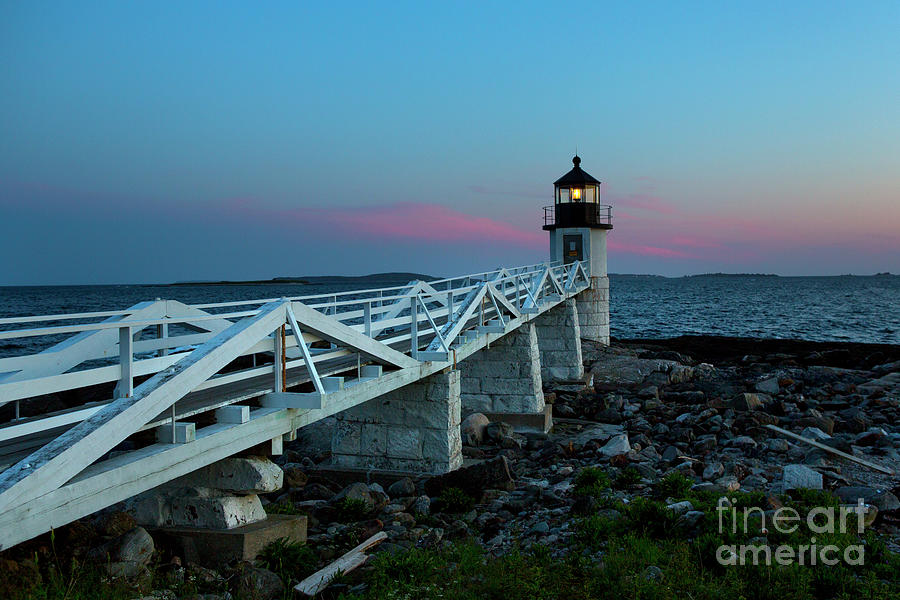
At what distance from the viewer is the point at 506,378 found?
16422 mm

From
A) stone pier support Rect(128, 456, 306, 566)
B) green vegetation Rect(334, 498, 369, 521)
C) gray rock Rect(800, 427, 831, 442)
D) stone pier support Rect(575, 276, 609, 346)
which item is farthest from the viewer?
stone pier support Rect(575, 276, 609, 346)

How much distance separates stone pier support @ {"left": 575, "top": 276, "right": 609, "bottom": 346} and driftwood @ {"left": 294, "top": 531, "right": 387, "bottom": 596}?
24314 millimetres

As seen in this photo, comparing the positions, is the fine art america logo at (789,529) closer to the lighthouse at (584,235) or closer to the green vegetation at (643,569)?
the green vegetation at (643,569)

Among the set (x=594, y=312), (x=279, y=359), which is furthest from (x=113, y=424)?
(x=594, y=312)

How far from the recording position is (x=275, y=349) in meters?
6.46

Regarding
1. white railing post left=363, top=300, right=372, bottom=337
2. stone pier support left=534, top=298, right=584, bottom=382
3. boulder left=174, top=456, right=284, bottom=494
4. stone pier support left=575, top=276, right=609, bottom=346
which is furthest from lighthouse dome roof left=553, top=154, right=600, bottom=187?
boulder left=174, top=456, right=284, bottom=494

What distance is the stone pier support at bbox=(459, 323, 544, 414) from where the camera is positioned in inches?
634

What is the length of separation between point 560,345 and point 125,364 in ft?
60.8

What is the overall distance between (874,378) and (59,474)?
24.7m

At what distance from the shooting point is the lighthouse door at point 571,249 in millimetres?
31969

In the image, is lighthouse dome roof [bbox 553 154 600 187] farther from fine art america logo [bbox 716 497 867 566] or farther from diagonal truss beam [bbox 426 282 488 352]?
fine art america logo [bbox 716 497 867 566]

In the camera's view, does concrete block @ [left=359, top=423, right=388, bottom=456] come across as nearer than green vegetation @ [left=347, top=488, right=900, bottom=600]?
No

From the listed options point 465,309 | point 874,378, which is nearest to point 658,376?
point 874,378

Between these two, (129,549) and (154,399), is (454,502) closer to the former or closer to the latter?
(129,549)
